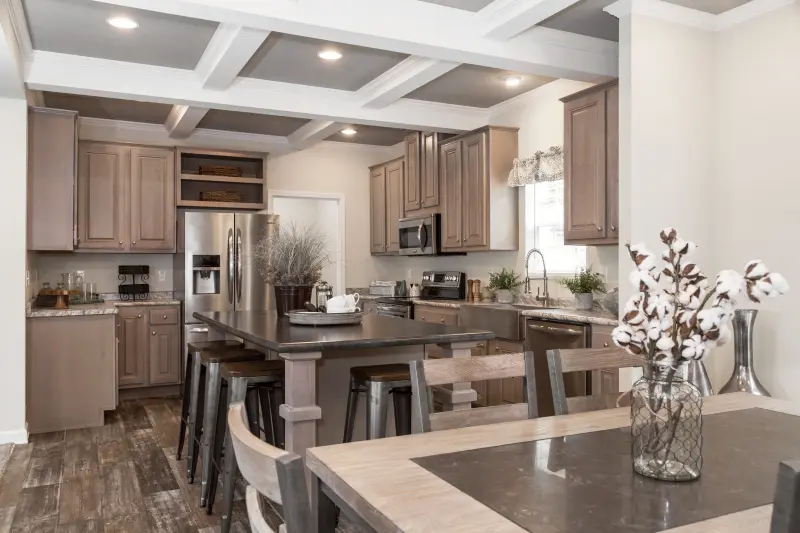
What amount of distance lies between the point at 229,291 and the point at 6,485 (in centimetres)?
276

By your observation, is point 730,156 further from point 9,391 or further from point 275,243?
point 9,391

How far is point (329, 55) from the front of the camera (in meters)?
4.35

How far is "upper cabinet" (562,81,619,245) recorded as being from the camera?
3934 millimetres

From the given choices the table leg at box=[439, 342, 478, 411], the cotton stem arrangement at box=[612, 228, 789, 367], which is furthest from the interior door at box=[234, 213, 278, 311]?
the cotton stem arrangement at box=[612, 228, 789, 367]

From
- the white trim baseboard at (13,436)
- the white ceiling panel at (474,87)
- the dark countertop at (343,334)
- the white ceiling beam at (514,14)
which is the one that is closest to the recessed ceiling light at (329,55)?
the white ceiling panel at (474,87)

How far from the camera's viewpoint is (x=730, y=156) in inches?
145

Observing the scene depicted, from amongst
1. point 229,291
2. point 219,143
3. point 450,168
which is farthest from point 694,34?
point 219,143

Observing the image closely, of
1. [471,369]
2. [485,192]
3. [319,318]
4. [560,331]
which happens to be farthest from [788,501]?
[485,192]

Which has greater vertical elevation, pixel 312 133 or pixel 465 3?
pixel 465 3

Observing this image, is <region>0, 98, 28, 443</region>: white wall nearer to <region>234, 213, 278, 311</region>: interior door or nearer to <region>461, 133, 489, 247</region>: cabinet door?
<region>234, 213, 278, 311</region>: interior door

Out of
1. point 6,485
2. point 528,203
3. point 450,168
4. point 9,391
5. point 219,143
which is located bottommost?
point 6,485

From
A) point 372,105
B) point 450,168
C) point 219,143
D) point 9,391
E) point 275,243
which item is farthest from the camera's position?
point 219,143

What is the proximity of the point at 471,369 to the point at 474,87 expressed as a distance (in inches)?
147

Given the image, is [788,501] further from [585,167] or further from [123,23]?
[123,23]
